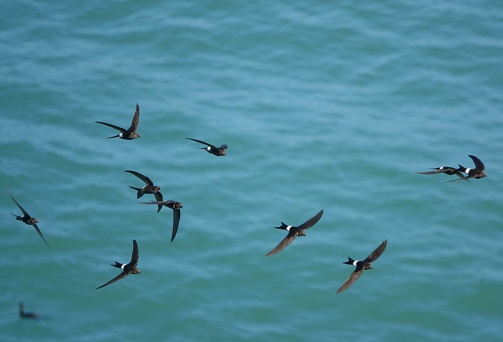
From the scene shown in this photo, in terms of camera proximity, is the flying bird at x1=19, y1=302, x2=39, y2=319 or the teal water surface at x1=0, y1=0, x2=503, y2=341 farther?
the teal water surface at x1=0, y1=0, x2=503, y2=341

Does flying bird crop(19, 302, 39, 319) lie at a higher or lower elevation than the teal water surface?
lower

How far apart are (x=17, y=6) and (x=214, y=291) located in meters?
17.7

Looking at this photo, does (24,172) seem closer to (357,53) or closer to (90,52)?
(90,52)

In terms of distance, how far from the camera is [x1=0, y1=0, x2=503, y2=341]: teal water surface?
3244 centimetres

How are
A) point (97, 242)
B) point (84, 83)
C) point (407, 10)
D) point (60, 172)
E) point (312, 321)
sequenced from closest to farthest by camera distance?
point (312, 321) < point (97, 242) < point (60, 172) < point (84, 83) < point (407, 10)

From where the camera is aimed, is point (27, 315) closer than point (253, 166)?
Yes

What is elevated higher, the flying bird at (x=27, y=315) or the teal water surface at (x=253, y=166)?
the teal water surface at (x=253, y=166)

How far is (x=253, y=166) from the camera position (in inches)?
1475

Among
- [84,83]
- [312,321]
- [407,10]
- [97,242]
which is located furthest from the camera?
[407,10]

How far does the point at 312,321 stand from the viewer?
32.0 m

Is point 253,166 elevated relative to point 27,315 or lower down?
elevated

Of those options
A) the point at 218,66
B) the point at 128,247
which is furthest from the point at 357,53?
the point at 128,247

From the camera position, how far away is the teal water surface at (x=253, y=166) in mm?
32438

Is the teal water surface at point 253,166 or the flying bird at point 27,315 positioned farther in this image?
the teal water surface at point 253,166
